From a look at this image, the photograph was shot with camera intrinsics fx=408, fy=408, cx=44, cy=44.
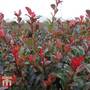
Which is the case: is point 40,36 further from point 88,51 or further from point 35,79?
point 35,79

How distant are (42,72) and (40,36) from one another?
153cm

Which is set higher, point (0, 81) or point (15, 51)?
point (15, 51)

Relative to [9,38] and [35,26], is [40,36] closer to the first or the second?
[35,26]

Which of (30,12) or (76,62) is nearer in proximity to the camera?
(76,62)

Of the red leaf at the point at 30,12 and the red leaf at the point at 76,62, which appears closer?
the red leaf at the point at 76,62

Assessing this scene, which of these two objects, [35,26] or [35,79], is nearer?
[35,79]

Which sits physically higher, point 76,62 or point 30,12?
point 30,12

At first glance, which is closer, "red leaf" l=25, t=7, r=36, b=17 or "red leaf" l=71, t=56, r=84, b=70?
"red leaf" l=71, t=56, r=84, b=70

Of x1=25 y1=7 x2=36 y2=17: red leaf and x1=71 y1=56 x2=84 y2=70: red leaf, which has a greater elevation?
x1=25 y1=7 x2=36 y2=17: red leaf

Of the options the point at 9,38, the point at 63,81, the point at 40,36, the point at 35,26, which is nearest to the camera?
the point at 63,81

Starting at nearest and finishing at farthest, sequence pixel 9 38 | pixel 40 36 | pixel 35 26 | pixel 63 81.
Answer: pixel 63 81
pixel 9 38
pixel 35 26
pixel 40 36

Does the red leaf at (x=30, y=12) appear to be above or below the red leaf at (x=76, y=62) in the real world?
above

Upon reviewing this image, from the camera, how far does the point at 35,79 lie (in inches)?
106

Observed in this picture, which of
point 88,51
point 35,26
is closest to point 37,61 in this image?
point 88,51
